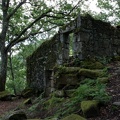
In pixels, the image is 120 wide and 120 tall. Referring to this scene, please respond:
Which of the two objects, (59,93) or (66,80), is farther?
(66,80)

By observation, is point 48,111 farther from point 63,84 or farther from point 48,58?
point 48,58

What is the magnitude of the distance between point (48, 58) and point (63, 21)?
4.62m

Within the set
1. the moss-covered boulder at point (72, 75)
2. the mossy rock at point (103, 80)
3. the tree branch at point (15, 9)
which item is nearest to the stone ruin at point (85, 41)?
the moss-covered boulder at point (72, 75)

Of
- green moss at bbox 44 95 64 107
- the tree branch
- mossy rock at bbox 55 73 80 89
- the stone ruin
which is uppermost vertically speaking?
the tree branch

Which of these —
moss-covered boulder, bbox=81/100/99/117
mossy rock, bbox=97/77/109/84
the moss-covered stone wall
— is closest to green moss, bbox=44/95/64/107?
mossy rock, bbox=97/77/109/84

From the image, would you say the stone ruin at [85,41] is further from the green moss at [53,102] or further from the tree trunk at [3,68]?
the tree trunk at [3,68]

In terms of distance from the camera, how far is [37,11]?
15891mm

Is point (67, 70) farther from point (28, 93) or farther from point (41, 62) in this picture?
point (28, 93)

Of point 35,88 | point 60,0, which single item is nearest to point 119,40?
point 35,88

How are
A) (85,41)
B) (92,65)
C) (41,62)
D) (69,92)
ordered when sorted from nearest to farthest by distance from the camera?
(69,92) → (92,65) → (85,41) → (41,62)

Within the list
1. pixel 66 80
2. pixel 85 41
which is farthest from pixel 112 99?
pixel 85 41

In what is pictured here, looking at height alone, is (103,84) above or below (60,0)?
below

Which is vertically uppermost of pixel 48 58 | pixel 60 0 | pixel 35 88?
pixel 60 0

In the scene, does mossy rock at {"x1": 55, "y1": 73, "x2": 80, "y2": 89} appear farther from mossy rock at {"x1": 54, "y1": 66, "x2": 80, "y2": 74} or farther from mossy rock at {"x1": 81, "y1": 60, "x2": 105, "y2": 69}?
mossy rock at {"x1": 81, "y1": 60, "x2": 105, "y2": 69}
